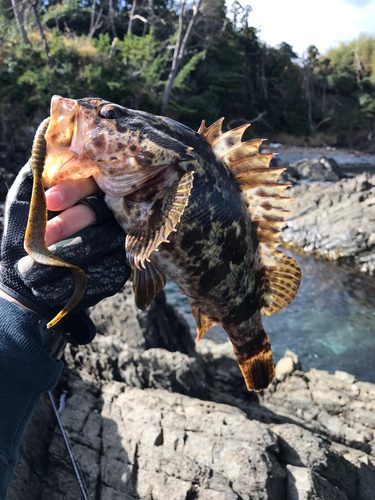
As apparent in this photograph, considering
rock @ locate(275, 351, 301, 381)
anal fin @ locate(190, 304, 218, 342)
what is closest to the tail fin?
anal fin @ locate(190, 304, 218, 342)

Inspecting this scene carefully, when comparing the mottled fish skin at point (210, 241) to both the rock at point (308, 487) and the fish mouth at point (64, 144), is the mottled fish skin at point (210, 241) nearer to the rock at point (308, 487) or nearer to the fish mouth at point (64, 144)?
the fish mouth at point (64, 144)

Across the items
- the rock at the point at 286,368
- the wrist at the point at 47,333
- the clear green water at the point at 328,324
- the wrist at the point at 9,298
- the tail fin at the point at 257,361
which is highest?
the wrist at the point at 9,298

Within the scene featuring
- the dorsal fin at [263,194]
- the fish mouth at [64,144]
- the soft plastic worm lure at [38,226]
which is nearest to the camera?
the soft plastic worm lure at [38,226]

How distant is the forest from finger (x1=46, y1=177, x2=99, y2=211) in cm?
1709

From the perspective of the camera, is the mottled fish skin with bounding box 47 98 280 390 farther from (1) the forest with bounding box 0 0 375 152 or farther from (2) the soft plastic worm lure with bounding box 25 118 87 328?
(1) the forest with bounding box 0 0 375 152

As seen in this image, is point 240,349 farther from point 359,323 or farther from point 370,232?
point 370,232

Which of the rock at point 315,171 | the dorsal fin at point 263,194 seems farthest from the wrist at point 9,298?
the rock at point 315,171

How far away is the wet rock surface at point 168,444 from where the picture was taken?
2672 millimetres

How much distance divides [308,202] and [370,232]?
3557mm

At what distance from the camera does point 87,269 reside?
2076mm

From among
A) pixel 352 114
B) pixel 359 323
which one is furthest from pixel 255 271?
pixel 352 114

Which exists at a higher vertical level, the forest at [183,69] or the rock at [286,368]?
the forest at [183,69]

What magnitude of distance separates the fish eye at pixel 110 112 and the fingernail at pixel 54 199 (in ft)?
1.72

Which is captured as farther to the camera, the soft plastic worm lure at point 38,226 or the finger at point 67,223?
the finger at point 67,223
